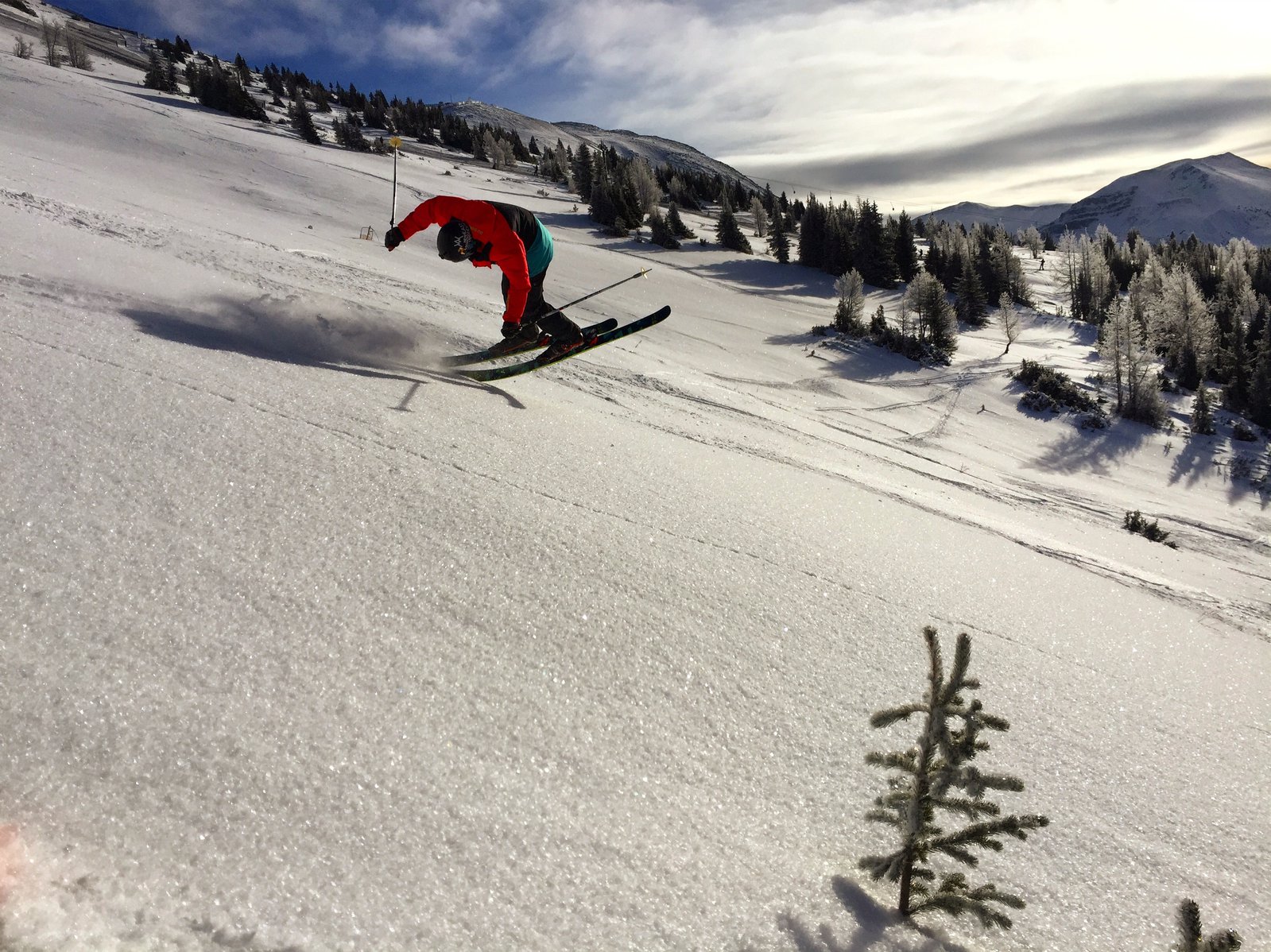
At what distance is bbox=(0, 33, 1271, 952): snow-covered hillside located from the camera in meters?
1.40

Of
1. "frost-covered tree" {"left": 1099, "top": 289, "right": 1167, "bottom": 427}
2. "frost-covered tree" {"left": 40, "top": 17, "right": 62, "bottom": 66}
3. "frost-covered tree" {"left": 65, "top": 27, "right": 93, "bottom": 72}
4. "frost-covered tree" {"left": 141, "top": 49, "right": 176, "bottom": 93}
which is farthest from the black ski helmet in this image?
"frost-covered tree" {"left": 65, "top": 27, "right": 93, "bottom": 72}

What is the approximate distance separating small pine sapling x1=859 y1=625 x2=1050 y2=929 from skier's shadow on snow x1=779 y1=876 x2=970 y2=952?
0.18 feet

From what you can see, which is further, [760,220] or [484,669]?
[760,220]

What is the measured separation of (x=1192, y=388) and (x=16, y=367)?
147ft

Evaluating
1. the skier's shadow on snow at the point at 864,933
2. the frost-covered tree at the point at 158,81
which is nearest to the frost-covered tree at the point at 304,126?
the frost-covered tree at the point at 158,81

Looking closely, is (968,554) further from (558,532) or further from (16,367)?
(16,367)

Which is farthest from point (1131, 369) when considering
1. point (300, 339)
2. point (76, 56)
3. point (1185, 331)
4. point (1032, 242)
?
point (1032, 242)

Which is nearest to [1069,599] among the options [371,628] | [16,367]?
[371,628]

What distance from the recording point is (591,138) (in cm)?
16075

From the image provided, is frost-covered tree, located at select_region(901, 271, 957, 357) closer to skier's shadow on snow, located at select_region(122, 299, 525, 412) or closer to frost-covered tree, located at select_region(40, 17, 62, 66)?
skier's shadow on snow, located at select_region(122, 299, 525, 412)

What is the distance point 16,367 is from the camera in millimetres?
2930

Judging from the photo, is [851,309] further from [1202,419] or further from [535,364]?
[535,364]

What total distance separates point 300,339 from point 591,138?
583 ft

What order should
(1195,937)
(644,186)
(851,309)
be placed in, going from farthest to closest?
(644,186) → (851,309) → (1195,937)
